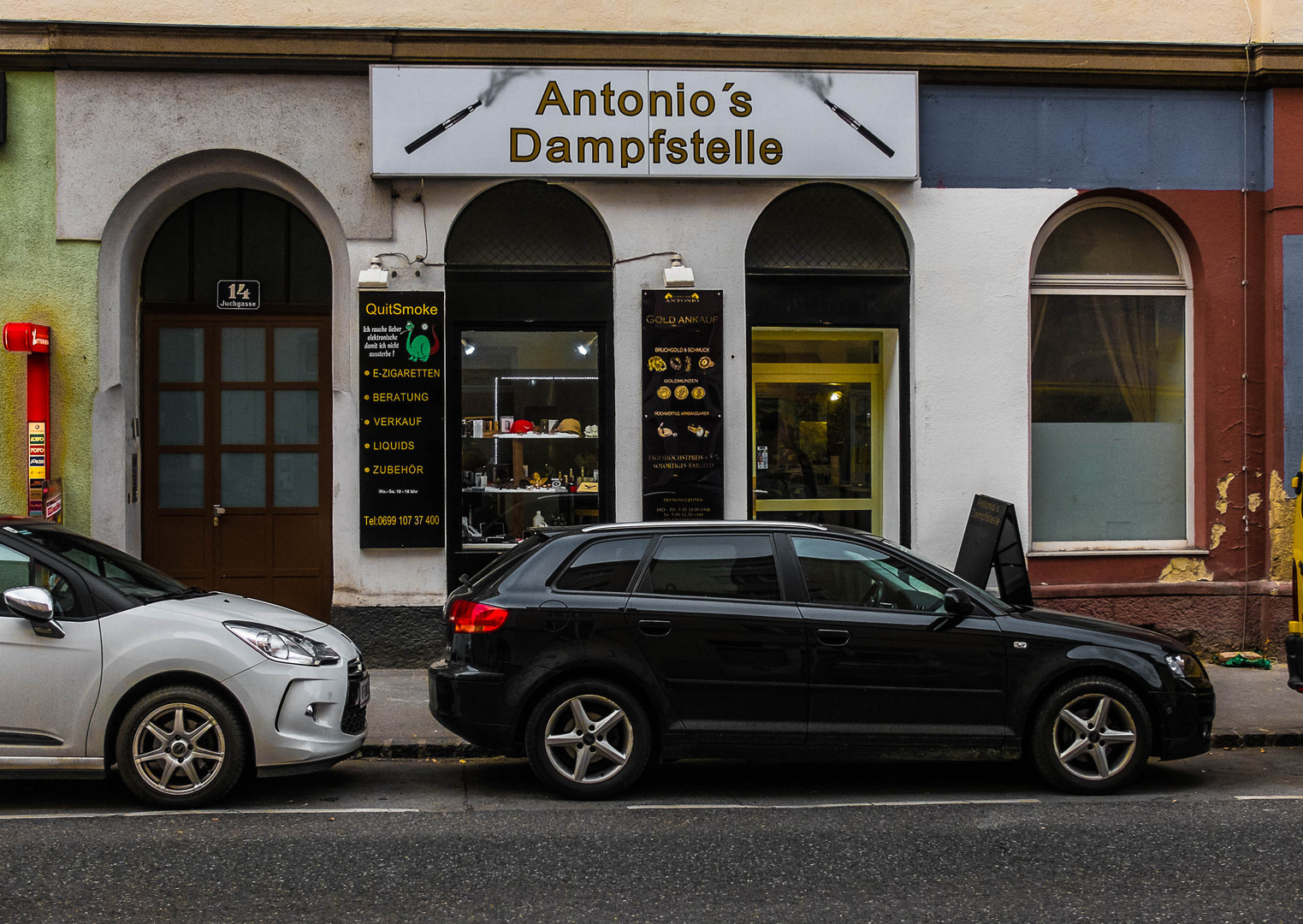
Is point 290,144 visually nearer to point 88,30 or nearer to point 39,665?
point 88,30

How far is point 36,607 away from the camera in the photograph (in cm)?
605

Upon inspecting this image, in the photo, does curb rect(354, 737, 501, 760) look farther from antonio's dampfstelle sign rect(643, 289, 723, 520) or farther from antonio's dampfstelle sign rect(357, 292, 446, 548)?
antonio's dampfstelle sign rect(643, 289, 723, 520)

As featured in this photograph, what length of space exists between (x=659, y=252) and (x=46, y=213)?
5471mm

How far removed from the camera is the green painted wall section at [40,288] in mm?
10352

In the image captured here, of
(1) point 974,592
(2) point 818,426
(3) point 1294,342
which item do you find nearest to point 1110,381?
(3) point 1294,342

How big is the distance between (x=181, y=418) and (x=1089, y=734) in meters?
8.47

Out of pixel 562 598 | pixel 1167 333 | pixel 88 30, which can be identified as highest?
pixel 88 30

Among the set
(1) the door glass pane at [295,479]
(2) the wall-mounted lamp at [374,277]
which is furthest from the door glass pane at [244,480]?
(2) the wall-mounted lamp at [374,277]

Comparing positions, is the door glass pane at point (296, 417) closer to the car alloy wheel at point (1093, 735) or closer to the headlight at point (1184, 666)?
the car alloy wheel at point (1093, 735)

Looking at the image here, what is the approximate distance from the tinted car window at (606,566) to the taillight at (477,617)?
0.37 meters

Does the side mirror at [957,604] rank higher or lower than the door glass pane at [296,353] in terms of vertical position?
lower

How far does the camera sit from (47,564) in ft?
21.0

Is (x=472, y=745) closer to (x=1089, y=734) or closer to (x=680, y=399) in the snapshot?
(x=1089, y=734)

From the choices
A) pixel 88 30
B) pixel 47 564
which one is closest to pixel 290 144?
pixel 88 30
